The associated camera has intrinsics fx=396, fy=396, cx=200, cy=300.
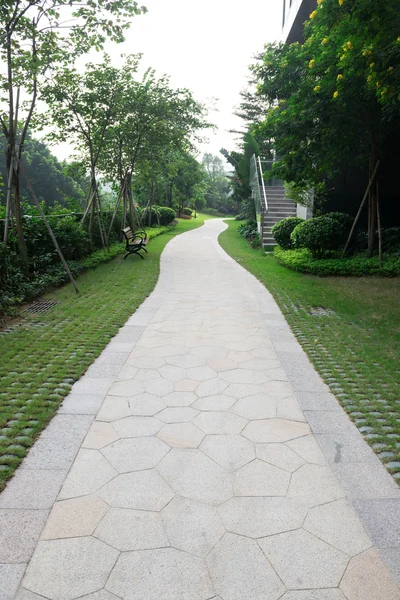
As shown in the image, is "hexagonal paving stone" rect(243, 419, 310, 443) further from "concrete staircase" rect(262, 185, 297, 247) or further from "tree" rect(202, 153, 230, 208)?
"tree" rect(202, 153, 230, 208)

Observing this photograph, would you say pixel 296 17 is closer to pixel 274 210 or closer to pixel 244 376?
pixel 274 210

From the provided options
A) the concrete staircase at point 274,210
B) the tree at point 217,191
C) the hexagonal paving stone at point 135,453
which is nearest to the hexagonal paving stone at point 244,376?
the hexagonal paving stone at point 135,453

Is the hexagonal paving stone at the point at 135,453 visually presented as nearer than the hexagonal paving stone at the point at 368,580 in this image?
No

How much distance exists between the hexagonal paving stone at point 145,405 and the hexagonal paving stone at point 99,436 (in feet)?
0.91

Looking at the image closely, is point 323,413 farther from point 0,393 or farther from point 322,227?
point 322,227

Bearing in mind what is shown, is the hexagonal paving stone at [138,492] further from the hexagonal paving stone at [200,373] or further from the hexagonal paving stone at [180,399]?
the hexagonal paving stone at [200,373]

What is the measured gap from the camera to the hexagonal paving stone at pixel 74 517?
2.04 meters

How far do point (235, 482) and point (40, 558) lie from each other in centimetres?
113

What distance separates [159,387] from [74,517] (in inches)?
64.4

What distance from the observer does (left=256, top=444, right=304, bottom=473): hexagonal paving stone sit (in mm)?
2613

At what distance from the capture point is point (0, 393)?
348cm

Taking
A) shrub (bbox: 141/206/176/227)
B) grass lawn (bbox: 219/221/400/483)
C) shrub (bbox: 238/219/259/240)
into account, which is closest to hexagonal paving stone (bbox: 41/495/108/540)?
grass lawn (bbox: 219/221/400/483)

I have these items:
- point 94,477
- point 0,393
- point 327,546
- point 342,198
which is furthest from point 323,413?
point 342,198

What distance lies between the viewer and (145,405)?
3359mm
